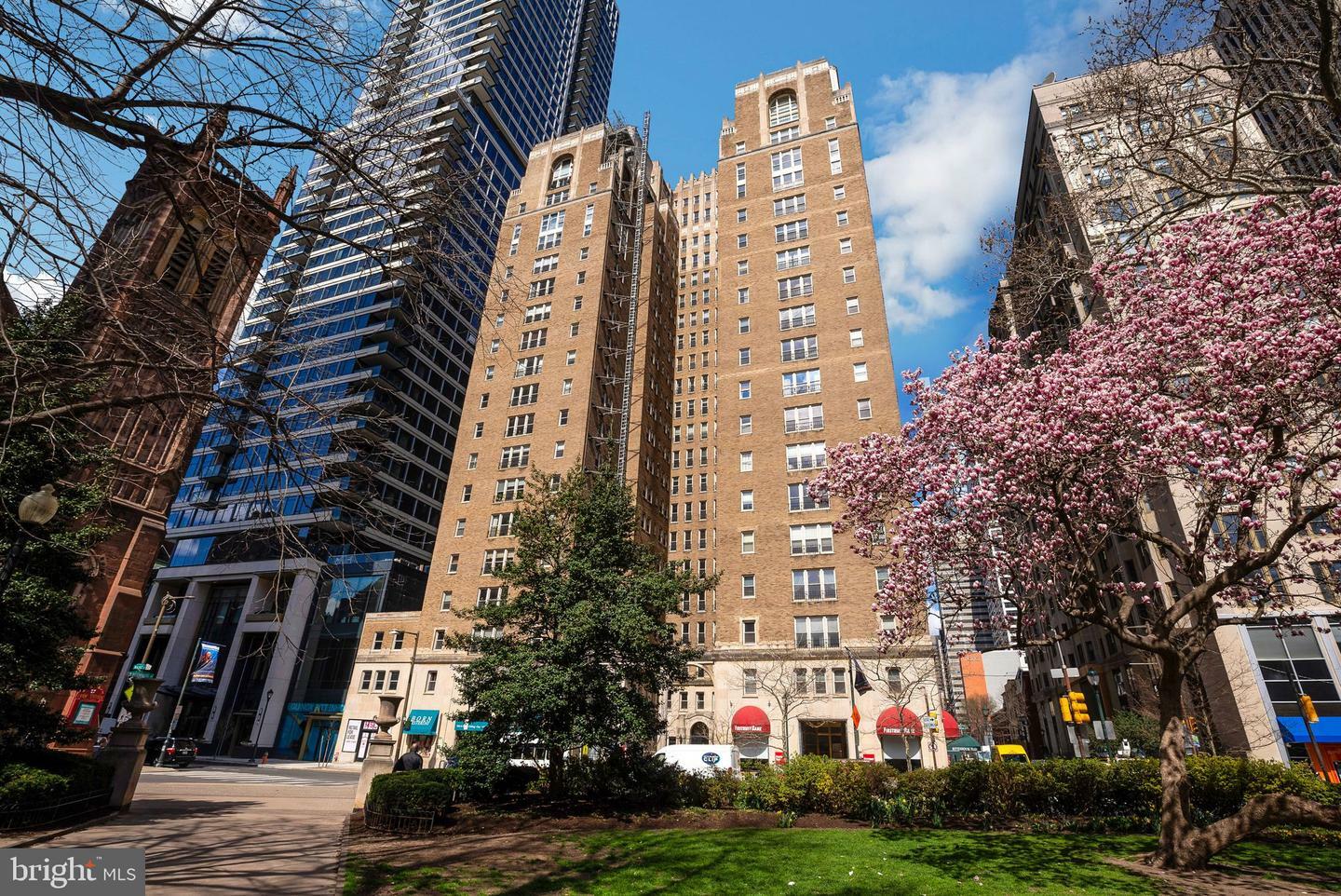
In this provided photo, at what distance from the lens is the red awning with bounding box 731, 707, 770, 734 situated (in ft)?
123

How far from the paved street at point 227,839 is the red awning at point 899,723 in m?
27.4

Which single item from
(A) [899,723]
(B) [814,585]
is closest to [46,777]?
(A) [899,723]

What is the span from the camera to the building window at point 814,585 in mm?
40469

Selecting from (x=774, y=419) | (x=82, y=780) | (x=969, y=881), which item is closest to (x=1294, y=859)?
(x=969, y=881)

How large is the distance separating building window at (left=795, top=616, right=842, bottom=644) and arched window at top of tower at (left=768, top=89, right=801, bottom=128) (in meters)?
46.2

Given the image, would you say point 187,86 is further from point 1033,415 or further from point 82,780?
point 82,780

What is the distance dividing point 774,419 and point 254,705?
51928 millimetres

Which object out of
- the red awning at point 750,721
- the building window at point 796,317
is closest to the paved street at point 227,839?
the red awning at point 750,721

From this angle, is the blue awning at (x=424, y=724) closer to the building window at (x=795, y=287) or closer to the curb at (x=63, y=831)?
the curb at (x=63, y=831)

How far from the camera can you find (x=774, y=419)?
46.8m

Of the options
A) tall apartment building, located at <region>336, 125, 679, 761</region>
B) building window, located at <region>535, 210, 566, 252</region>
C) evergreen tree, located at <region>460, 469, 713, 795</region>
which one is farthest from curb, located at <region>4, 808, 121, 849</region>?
building window, located at <region>535, 210, 566, 252</region>

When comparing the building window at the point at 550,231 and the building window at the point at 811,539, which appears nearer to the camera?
the building window at the point at 811,539

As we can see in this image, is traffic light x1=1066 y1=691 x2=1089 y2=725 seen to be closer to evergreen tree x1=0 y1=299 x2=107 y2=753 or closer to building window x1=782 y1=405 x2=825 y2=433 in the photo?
building window x1=782 y1=405 x2=825 y2=433

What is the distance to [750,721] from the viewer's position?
3756cm
